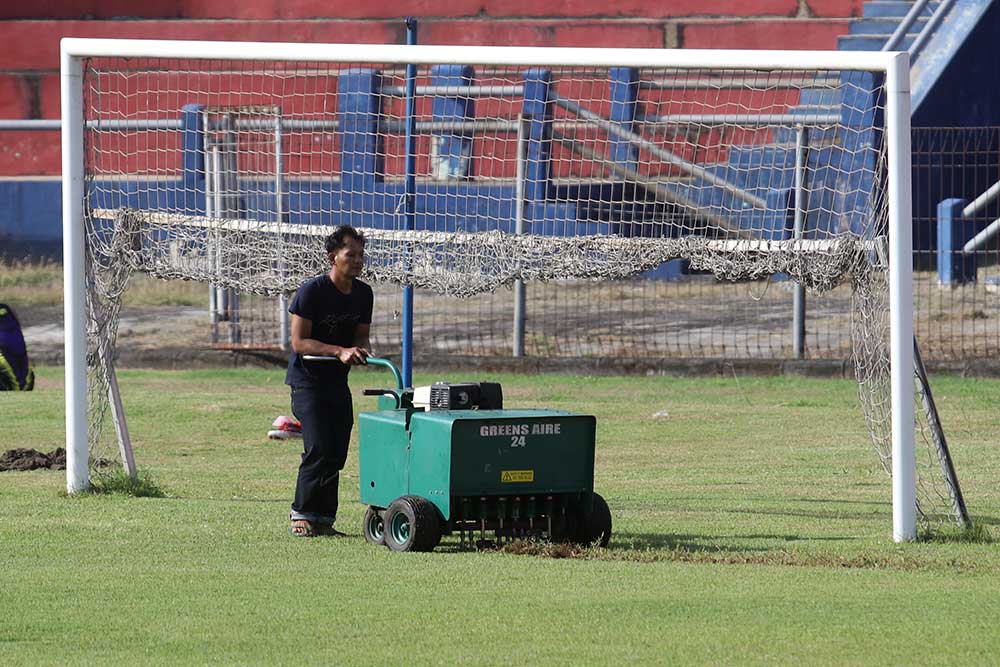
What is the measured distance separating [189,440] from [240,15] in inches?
870

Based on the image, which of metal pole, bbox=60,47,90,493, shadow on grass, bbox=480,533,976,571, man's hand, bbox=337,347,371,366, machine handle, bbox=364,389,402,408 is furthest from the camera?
metal pole, bbox=60,47,90,493

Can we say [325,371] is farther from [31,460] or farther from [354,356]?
[31,460]

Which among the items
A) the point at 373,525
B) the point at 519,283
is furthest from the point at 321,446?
the point at 519,283

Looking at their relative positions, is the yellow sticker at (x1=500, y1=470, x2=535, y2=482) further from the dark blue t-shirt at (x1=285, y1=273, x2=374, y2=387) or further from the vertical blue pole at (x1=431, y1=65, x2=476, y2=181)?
the vertical blue pole at (x1=431, y1=65, x2=476, y2=181)

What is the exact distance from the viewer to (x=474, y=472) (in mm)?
8883

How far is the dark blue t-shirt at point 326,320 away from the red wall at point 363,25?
76.9 ft

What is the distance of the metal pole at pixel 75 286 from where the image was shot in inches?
443

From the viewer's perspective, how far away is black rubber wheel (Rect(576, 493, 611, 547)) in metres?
9.19

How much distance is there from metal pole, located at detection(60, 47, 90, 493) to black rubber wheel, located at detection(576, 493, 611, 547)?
362 centimetres

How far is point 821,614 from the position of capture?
7207mm

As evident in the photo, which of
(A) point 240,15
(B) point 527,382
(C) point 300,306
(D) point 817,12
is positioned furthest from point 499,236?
(A) point 240,15

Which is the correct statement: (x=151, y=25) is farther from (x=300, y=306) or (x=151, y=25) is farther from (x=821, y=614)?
(x=821, y=614)

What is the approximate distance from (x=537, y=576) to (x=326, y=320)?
222cm

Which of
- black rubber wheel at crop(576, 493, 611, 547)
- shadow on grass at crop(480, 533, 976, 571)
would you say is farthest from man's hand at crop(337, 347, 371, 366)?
black rubber wheel at crop(576, 493, 611, 547)
